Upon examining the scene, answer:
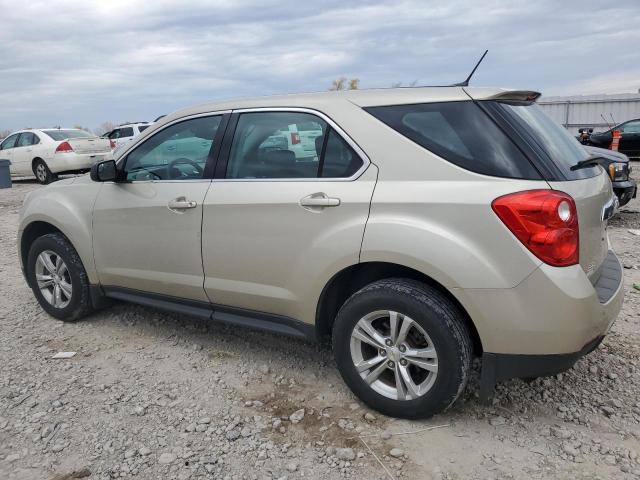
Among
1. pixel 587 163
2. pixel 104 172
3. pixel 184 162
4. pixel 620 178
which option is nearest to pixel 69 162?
pixel 104 172

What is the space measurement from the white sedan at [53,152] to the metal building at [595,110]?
18355 millimetres

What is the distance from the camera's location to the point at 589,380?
127 inches

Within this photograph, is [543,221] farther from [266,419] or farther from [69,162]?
[69,162]

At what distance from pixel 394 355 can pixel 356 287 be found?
0.49 meters

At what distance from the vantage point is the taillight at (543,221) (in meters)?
2.40

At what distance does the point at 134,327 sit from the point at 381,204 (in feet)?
8.42

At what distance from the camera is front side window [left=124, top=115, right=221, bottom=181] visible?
3.54 m

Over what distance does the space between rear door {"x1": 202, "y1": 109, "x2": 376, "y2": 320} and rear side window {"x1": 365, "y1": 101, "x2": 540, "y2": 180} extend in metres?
0.30

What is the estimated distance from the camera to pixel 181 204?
11.4ft

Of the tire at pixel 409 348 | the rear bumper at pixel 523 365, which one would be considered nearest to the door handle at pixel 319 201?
the tire at pixel 409 348

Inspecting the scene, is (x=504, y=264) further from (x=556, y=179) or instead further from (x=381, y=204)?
(x=381, y=204)

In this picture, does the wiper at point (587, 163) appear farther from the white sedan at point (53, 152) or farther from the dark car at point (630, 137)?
the dark car at point (630, 137)

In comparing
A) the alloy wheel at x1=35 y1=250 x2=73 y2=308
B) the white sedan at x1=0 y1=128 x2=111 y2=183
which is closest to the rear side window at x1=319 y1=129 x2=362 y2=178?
the alloy wheel at x1=35 y1=250 x2=73 y2=308


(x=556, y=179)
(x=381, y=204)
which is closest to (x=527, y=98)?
(x=556, y=179)
